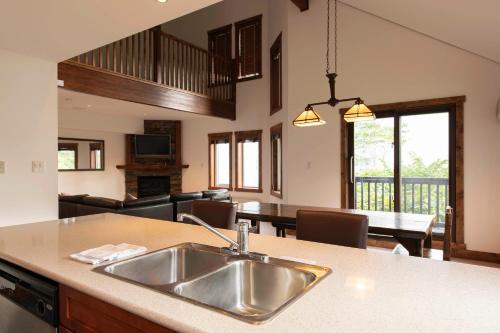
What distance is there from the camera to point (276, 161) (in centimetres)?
657

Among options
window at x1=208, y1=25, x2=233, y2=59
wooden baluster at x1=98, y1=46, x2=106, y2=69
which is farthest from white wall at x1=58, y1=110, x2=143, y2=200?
window at x1=208, y1=25, x2=233, y2=59

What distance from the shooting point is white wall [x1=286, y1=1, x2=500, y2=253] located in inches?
166

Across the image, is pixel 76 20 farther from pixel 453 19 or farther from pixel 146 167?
pixel 146 167

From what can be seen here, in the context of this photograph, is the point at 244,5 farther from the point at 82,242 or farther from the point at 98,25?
the point at 82,242

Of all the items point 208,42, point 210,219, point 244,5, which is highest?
point 244,5

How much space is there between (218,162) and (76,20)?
5.66m

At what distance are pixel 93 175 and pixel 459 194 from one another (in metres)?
7.15

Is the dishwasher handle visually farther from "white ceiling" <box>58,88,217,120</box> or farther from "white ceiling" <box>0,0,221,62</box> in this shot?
"white ceiling" <box>58,88,217,120</box>

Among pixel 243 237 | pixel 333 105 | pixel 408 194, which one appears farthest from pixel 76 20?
pixel 408 194

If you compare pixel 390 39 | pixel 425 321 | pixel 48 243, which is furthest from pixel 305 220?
pixel 390 39

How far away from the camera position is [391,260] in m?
1.41

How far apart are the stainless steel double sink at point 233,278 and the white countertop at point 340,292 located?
101 millimetres

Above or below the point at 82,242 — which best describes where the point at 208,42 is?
above

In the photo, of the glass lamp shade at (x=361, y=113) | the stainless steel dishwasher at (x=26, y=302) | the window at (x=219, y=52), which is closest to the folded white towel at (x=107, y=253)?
the stainless steel dishwasher at (x=26, y=302)
